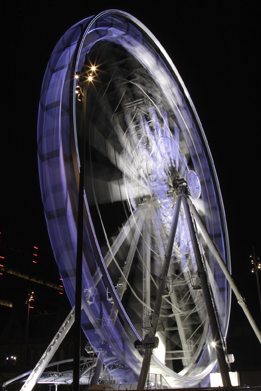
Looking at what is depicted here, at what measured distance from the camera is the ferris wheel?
8.55 metres

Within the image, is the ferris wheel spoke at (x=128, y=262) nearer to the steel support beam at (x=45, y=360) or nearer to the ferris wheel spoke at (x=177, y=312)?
the ferris wheel spoke at (x=177, y=312)

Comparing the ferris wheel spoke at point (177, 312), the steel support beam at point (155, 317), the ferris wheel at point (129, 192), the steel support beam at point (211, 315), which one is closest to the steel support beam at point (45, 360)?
the ferris wheel at point (129, 192)

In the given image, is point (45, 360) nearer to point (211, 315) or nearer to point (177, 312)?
point (177, 312)

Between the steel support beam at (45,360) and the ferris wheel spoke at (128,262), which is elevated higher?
the ferris wheel spoke at (128,262)

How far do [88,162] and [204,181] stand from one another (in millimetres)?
7582

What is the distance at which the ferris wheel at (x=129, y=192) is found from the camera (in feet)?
28.1

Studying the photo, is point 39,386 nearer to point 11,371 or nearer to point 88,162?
point 11,371

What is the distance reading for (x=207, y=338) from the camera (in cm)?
1426

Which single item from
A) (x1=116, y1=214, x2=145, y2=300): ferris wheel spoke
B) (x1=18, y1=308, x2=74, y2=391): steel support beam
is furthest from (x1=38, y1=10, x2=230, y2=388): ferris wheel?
(x1=18, y1=308, x2=74, y2=391): steel support beam

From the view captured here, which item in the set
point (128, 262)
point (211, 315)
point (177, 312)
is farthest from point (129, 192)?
point (177, 312)

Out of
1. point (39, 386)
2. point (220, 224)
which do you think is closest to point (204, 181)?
point (220, 224)

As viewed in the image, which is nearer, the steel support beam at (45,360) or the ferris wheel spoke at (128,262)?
the ferris wheel spoke at (128,262)

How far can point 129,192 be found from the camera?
1285 centimetres

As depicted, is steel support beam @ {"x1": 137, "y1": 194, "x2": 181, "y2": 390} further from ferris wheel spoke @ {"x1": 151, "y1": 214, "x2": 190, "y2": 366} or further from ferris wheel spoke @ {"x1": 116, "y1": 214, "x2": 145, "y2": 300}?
ferris wheel spoke @ {"x1": 151, "y1": 214, "x2": 190, "y2": 366}
